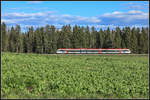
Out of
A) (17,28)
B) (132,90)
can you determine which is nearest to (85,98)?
(132,90)

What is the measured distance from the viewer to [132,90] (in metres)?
11.0

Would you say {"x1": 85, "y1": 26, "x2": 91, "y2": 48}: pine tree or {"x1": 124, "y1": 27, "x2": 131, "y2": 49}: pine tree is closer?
{"x1": 124, "y1": 27, "x2": 131, "y2": 49}: pine tree

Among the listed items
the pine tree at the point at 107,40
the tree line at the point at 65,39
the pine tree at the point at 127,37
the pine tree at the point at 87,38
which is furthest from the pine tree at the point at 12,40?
the pine tree at the point at 127,37

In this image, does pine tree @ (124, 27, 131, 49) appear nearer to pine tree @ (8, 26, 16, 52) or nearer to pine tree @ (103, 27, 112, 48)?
pine tree @ (103, 27, 112, 48)

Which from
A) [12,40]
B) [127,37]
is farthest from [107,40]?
[12,40]

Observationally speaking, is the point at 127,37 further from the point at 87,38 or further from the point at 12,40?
the point at 12,40

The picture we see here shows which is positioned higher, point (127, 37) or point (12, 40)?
point (127, 37)

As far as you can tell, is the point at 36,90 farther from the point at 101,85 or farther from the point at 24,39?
the point at 24,39

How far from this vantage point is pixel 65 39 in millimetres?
87125

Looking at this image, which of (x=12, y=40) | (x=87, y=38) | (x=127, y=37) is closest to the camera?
(x=127, y=37)

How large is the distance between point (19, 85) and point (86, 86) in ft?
11.0

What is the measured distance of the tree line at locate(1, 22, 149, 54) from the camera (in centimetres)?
8438

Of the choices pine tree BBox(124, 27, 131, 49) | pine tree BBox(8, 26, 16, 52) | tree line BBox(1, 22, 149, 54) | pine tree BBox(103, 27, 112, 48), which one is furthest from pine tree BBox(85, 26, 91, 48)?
pine tree BBox(8, 26, 16, 52)

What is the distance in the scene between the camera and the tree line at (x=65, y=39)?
277 ft
